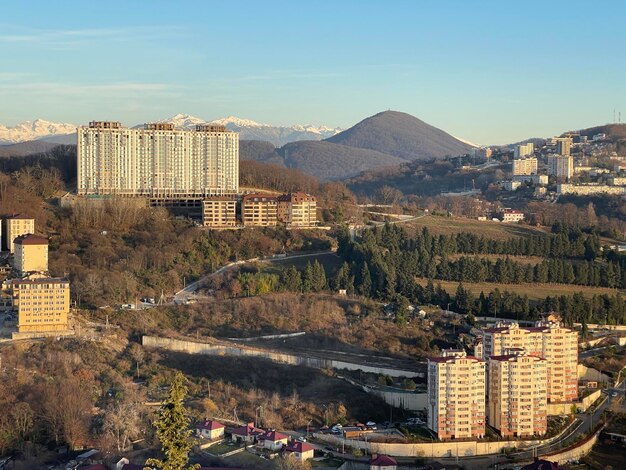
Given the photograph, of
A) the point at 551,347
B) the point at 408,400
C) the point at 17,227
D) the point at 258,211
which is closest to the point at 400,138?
the point at 258,211

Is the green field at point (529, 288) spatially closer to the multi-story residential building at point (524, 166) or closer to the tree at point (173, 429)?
the tree at point (173, 429)

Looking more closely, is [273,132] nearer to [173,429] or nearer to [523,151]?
[523,151]

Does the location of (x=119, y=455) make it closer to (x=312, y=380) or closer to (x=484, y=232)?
(x=312, y=380)

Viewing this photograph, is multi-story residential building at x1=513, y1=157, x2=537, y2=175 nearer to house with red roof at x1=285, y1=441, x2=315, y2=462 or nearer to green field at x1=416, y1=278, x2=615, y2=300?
green field at x1=416, y1=278, x2=615, y2=300

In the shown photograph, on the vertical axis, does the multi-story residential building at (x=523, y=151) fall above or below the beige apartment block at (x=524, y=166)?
above

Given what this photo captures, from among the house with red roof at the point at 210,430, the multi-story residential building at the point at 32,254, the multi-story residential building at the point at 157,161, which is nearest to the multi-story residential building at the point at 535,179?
the multi-story residential building at the point at 157,161

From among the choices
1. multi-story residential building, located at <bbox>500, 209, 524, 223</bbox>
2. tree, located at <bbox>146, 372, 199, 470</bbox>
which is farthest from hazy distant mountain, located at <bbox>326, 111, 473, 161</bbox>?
tree, located at <bbox>146, 372, 199, 470</bbox>
